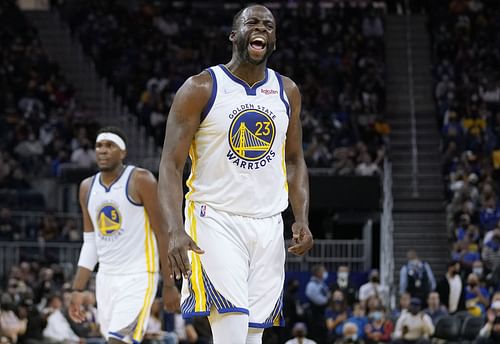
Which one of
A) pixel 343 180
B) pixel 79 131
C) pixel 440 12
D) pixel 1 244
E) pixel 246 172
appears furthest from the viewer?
pixel 440 12

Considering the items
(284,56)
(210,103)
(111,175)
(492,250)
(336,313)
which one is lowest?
(336,313)

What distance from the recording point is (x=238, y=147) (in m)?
6.40

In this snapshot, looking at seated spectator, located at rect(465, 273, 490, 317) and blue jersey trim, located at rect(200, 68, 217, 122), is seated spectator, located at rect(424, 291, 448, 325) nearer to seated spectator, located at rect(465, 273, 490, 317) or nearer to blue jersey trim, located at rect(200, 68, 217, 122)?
seated spectator, located at rect(465, 273, 490, 317)

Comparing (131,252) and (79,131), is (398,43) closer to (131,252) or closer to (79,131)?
(79,131)

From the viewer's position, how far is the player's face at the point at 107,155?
9648mm

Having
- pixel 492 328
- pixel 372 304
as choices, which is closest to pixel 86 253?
pixel 492 328

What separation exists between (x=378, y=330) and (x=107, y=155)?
8.18 metres

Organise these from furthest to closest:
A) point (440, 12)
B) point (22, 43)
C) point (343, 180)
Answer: point (440, 12) < point (22, 43) < point (343, 180)

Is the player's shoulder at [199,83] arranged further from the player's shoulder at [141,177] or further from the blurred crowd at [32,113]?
the blurred crowd at [32,113]

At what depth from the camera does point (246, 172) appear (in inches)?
253

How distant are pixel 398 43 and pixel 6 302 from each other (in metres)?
17.1

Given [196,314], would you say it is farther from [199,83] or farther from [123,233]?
[123,233]

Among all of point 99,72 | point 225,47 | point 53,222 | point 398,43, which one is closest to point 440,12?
point 398,43

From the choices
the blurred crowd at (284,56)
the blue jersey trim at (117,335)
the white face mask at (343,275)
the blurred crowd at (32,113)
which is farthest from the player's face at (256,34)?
the blurred crowd at (284,56)
